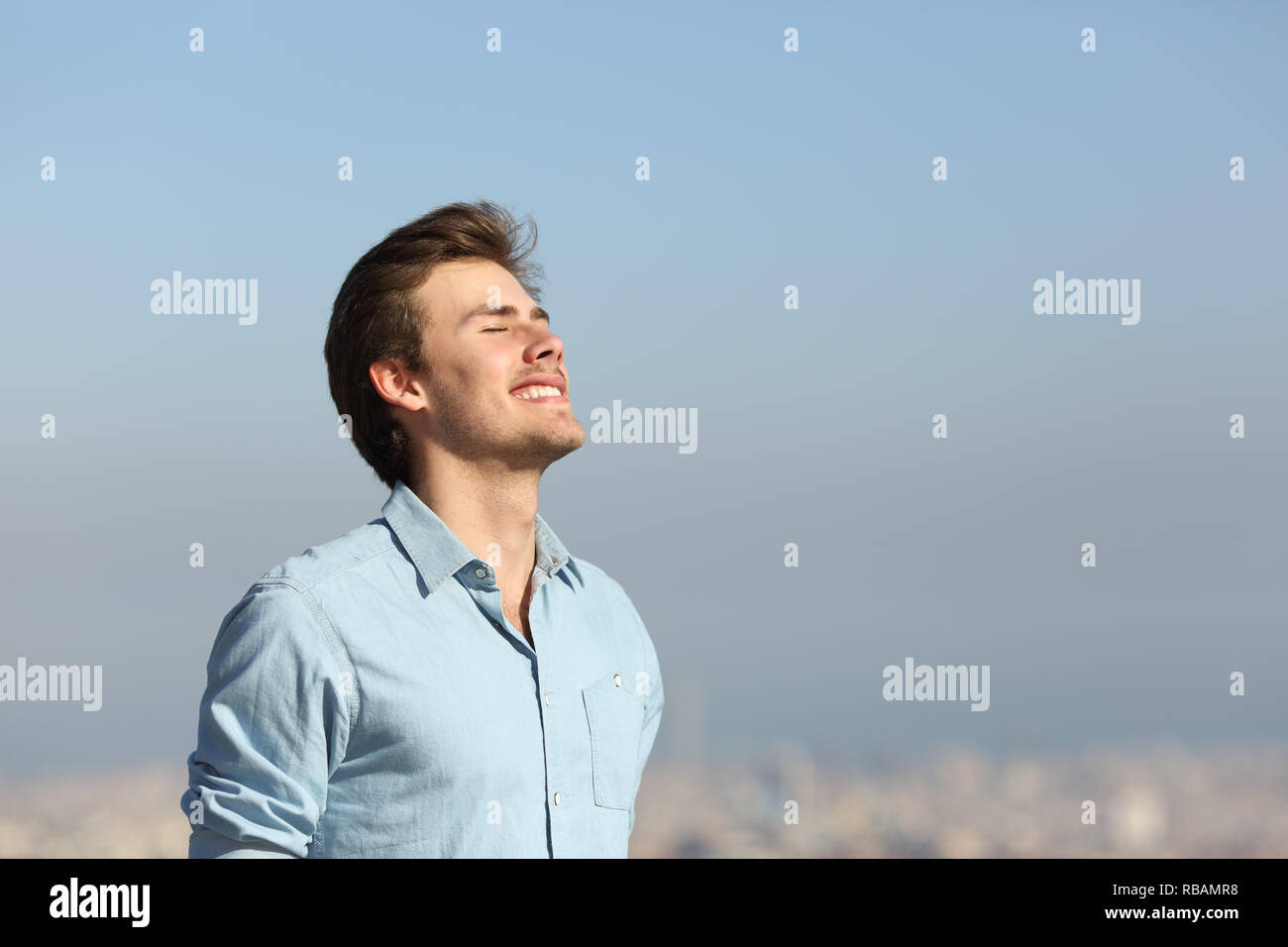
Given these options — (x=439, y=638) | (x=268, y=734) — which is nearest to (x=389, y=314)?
(x=439, y=638)

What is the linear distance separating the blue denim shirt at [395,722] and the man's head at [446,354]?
0.32 metres

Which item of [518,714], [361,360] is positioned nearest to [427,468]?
[361,360]

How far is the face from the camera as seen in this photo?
10.9 ft

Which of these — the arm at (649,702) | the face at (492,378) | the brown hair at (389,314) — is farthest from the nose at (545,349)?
the arm at (649,702)

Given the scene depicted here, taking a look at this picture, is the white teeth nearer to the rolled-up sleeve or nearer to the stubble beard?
the stubble beard

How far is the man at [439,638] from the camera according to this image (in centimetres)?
277

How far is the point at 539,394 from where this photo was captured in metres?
3.40

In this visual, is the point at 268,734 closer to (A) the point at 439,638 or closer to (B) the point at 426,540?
(A) the point at 439,638

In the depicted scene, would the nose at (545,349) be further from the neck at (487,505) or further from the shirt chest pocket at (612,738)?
the shirt chest pocket at (612,738)

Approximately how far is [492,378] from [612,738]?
3.40 ft
